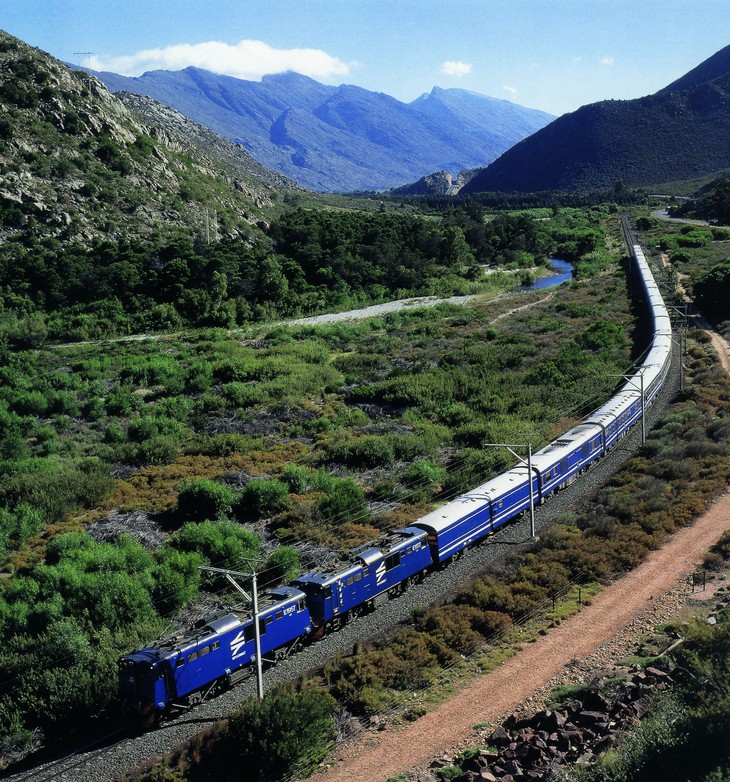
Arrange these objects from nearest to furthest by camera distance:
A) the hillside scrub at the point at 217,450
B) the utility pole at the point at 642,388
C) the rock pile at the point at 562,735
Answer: the rock pile at the point at 562,735
the hillside scrub at the point at 217,450
the utility pole at the point at 642,388

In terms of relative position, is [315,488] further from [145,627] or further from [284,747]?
[284,747]

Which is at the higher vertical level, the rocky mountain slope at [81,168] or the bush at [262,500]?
the rocky mountain slope at [81,168]

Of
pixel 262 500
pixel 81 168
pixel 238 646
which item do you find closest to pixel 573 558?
pixel 238 646

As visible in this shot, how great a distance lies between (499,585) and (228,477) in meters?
14.9

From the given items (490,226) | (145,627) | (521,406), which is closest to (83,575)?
(145,627)

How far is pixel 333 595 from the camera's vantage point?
19.3 metres

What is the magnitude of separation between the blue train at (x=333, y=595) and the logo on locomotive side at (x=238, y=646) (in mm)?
23

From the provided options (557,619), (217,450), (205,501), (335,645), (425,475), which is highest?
(557,619)

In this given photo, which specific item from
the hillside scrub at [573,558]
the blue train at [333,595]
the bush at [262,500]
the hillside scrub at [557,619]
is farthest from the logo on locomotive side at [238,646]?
the bush at [262,500]

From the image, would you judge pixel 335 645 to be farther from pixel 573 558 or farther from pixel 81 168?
pixel 81 168

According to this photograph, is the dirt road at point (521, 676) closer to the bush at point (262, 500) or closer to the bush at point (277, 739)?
the bush at point (277, 739)

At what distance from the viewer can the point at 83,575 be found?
22.1 meters

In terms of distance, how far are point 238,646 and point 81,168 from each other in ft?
257

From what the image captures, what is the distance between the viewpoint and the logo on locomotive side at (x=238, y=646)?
17250 mm
